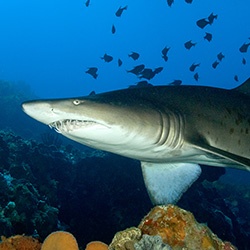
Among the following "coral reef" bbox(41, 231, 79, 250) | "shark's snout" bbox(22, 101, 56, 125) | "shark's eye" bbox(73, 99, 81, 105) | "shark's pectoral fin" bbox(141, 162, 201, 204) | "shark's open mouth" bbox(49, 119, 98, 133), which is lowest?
"coral reef" bbox(41, 231, 79, 250)

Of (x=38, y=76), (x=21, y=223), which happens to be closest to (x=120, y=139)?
(x=21, y=223)

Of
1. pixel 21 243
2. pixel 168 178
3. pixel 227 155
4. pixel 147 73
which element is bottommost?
pixel 21 243

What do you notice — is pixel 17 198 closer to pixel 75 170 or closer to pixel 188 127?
pixel 188 127

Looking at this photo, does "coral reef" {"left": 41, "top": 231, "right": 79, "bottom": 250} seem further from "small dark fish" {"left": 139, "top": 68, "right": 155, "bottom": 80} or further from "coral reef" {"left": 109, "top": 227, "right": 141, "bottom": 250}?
"small dark fish" {"left": 139, "top": 68, "right": 155, "bottom": 80}

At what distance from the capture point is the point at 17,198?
539cm

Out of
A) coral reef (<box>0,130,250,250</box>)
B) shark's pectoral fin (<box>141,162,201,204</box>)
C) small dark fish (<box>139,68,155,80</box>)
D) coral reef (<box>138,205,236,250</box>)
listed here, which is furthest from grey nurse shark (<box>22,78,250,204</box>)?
small dark fish (<box>139,68,155,80</box>)

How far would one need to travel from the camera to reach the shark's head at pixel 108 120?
2732 millimetres

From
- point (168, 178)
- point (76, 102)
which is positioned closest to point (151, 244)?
point (76, 102)

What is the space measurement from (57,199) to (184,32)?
503 ft

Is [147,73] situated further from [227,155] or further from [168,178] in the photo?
[227,155]

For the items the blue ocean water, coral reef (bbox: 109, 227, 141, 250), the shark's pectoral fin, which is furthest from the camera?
the blue ocean water

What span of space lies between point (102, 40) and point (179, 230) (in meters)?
198

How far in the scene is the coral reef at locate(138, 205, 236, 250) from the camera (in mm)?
2686

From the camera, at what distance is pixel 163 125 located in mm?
3369
